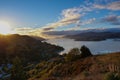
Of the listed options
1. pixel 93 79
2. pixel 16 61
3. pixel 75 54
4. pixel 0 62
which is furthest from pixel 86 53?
pixel 0 62

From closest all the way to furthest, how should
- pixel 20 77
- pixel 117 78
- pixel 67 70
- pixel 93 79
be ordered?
1. pixel 117 78
2. pixel 93 79
3. pixel 67 70
4. pixel 20 77

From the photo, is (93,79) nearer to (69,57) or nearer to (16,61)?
(16,61)

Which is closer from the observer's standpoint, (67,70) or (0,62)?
(67,70)

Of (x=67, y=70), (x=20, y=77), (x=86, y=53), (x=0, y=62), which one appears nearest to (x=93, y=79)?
(x=67, y=70)

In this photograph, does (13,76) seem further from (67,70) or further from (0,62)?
(0,62)

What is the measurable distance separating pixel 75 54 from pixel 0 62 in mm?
132587

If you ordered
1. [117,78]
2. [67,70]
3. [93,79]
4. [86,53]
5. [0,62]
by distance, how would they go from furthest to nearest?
1. [0,62]
2. [86,53]
3. [67,70]
4. [93,79]
5. [117,78]

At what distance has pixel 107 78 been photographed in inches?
720

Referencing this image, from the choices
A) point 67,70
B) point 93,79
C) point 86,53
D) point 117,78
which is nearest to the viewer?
point 117,78

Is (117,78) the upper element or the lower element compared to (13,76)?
upper

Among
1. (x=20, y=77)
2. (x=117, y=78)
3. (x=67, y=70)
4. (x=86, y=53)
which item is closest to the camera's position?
(x=117, y=78)

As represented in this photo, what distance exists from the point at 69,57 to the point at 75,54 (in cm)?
400

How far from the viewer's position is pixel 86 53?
240 ft

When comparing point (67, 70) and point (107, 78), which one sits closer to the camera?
point (107, 78)
